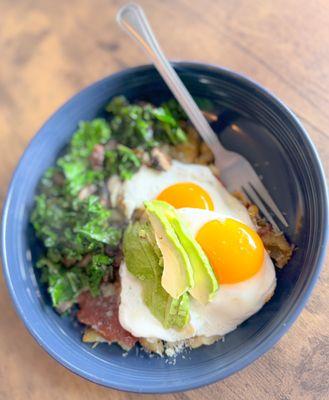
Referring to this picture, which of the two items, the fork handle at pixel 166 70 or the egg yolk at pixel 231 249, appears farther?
the fork handle at pixel 166 70

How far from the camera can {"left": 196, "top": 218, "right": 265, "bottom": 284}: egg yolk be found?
1788 mm

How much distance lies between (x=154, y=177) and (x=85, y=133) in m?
0.36

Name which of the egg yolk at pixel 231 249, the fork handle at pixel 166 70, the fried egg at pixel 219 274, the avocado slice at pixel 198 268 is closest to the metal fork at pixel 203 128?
the fork handle at pixel 166 70

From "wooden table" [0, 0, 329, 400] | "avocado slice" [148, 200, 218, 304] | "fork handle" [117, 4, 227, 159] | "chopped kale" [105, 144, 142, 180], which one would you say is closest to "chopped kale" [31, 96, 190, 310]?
"chopped kale" [105, 144, 142, 180]

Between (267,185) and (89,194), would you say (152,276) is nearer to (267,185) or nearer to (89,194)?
(89,194)

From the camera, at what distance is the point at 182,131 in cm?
222

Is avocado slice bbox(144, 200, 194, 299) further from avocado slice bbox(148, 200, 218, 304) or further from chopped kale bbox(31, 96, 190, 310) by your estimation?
chopped kale bbox(31, 96, 190, 310)

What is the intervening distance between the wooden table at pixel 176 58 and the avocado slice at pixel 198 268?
33cm

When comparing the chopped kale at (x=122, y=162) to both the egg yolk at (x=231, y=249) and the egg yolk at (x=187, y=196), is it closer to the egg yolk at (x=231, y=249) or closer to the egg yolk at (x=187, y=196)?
the egg yolk at (x=187, y=196)

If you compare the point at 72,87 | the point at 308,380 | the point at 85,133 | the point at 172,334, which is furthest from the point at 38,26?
the point at 308,380

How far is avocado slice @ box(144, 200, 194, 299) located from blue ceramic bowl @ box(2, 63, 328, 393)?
286 millimetres

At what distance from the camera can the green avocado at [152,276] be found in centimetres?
180

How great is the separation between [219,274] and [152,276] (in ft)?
0.81

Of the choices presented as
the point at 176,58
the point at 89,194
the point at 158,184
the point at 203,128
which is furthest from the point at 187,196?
the point at 176,58
